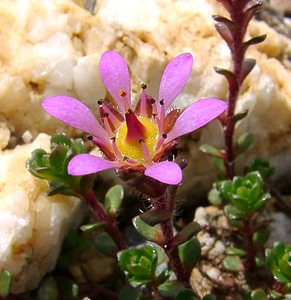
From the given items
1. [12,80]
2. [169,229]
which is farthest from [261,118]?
[12,80]

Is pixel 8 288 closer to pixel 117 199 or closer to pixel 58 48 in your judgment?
pixel 117 199

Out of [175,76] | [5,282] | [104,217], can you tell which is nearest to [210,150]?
[104,217]

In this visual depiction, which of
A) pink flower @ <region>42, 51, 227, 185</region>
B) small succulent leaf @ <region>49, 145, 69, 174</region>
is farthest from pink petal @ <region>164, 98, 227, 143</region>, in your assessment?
small succulent leaf @ <region>49, 145, 69, 174</region>

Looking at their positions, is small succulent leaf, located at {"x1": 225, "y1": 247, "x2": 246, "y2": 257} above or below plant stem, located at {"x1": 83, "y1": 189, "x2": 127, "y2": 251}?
below

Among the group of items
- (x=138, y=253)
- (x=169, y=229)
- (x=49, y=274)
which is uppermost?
(x=169, y=229)

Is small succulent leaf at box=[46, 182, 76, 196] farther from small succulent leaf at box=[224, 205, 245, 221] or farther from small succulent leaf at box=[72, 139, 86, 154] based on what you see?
small succulent leaf at box=[224, 205, 245, 221]

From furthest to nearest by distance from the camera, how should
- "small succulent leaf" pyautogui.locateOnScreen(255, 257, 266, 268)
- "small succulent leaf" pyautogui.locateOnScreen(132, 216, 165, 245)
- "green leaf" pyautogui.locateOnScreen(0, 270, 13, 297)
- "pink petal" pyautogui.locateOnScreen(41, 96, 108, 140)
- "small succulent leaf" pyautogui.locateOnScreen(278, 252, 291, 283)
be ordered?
"small succulent leaf" pyautogui.locateOnScreen(255, 257, 266, 268), "small succulent leaf" pyautogui.locateOnScreen(278, 252, 291, 283), "green leaf" pyautogui.locateOnScreen(0, 270, 13, 297), "small succulent leaf" pyautogui.locateOnScreen(132, 216, 165, 245), "pink petal" pyautogui.locateOnScreen(41, 96, 108, 140)

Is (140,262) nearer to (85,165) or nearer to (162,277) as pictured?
(162,277)

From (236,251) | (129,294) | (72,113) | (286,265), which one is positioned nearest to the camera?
(72,113)
